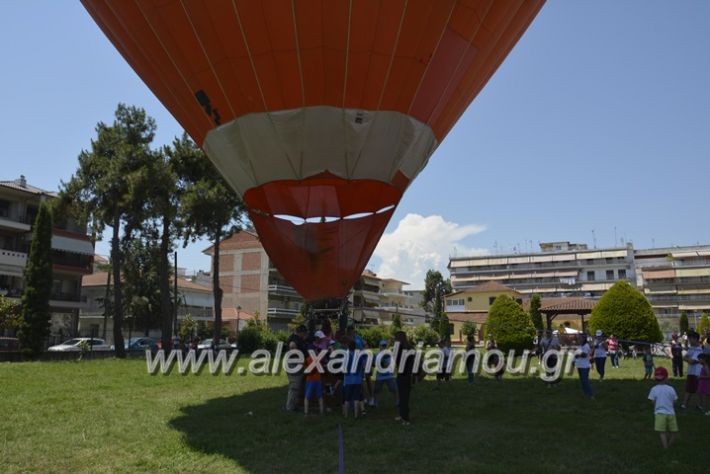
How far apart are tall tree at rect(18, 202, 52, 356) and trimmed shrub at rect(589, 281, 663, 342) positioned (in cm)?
2600

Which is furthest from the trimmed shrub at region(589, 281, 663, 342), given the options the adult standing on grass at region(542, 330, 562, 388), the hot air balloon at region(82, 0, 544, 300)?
the hot air balloon at region(82, 0, 544, 300)

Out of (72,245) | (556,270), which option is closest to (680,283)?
(556,270)

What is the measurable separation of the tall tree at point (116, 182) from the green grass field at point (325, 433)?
641 inches

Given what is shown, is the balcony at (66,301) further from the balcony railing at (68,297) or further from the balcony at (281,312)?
the balcony at (281,312)

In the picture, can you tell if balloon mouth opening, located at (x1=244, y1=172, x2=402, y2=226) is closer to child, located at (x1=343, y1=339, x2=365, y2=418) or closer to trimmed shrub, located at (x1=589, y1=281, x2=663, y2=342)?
child, located at (x1=343, y1=339, x2=365, y2=418)

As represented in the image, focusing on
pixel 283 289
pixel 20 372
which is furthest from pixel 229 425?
pixel 283 289

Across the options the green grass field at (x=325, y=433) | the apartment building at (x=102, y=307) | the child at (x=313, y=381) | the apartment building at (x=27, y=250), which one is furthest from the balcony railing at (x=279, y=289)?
the child at (x=313, y=381)

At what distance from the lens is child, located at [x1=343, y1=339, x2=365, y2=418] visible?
955cm

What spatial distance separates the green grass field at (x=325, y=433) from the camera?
675 cm

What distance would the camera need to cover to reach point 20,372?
16.9m

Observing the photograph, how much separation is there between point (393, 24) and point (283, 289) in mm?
58610

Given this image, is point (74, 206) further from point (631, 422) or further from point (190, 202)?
point (631, 422)

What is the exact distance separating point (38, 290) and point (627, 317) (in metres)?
27.7

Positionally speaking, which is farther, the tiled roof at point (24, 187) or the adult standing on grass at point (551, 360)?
the tiled roof at point (24, 187)
